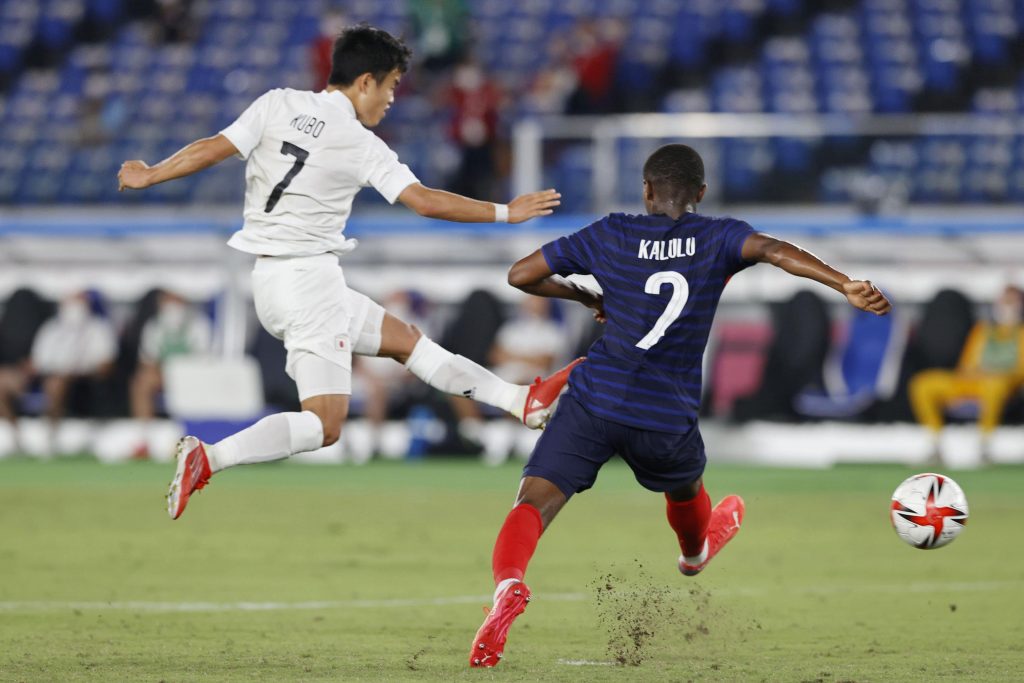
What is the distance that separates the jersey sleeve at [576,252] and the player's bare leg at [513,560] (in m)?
0.78

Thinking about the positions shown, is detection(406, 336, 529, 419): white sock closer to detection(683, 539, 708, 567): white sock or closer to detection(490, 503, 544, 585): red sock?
detection(683, 539, 708, 567): white sock

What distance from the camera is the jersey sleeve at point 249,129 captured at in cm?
733

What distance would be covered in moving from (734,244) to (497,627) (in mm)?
1595

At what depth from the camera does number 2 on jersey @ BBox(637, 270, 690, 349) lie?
245 inches

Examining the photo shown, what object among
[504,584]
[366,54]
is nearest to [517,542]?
[504,584]

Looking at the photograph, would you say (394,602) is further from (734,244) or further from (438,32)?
(438,32)

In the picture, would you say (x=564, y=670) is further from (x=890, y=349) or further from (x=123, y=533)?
(x=890, y=349)

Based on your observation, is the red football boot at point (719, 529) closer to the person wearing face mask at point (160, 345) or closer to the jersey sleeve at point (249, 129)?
the jersey sleeve at point (249, 129)

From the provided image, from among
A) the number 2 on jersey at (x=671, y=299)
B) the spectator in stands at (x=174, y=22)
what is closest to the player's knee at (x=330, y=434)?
the number 2 on jersey at (x=671, y=299)

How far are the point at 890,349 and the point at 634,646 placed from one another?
10.7m

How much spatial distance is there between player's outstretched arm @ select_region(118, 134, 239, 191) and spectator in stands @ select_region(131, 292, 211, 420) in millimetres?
10370

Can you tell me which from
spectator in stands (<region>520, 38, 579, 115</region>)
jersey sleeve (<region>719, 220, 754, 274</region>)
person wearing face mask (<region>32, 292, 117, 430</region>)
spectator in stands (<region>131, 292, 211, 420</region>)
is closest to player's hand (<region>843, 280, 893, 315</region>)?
jersey sleeve (<region>719, 220, 754, 274</region>)

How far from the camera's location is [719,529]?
7488mm

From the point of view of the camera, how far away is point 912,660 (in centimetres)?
642
